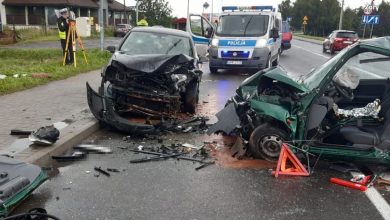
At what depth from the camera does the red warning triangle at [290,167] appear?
510 centimetres

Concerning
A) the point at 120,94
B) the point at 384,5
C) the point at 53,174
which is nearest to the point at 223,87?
the point at 120,94

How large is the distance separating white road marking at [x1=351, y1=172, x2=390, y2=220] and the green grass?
25.3ft

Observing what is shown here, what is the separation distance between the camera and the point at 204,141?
6516mm

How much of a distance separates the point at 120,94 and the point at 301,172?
3.49m

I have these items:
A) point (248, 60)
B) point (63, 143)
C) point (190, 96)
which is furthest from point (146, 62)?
point (248, 60)

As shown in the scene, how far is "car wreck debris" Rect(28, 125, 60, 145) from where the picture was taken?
546 cm

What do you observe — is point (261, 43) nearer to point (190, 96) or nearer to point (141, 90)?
point (190, 96)

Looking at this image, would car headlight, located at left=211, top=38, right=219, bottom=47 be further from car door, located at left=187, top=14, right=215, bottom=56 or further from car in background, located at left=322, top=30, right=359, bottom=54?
car in background, located at left=322, top=30, right=359, bottom=54

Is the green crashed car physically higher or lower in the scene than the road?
higher

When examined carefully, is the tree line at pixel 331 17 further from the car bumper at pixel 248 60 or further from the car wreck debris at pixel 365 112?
the car wreck debris at pixel 365 112

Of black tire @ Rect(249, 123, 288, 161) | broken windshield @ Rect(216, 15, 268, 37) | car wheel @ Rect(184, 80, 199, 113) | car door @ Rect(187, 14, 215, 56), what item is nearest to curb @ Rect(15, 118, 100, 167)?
car wheel @ Rect(184, 80, 199, 113)

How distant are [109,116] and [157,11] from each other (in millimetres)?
35608

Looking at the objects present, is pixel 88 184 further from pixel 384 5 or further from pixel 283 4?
pixel 283 4

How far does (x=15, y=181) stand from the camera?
385cm
